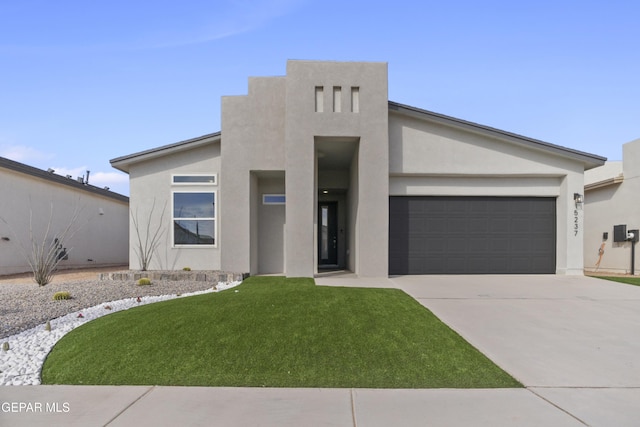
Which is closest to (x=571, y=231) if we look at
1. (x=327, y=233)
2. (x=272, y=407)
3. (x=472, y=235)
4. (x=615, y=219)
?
(x=472, y=235)

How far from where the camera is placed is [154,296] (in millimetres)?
8695

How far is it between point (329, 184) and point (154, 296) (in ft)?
25.4

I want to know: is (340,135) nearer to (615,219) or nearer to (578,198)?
(578,198)

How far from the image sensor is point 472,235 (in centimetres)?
1258

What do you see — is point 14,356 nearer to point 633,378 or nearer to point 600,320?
point 633,378

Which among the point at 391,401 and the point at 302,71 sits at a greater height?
the point at 302,71

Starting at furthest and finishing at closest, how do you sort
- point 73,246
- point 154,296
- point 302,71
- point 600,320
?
point 73,246, point 302,71, point 154,296, point 600,320

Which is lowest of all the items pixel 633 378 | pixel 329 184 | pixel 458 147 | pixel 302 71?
pixel 633 378

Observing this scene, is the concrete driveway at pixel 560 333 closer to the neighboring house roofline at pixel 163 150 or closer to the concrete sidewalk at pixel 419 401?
the concrete sidewalk at pixel 419 401

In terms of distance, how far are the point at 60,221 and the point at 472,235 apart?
16.3 meters

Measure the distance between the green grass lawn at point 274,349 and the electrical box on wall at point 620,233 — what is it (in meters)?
12.3

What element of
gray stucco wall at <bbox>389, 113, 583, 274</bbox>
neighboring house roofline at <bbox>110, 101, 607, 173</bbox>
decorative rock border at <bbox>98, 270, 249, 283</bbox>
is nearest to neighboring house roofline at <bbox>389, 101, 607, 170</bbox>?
neighboring house roofline at <bbox>110, 101, 607, 173</bbox>

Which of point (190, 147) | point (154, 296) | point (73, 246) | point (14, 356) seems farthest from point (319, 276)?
point (73, 246)

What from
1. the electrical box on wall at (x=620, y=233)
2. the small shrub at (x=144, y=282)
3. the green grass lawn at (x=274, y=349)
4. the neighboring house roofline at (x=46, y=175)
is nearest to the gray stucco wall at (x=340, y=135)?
the small shrub at (x=144, y=282)
